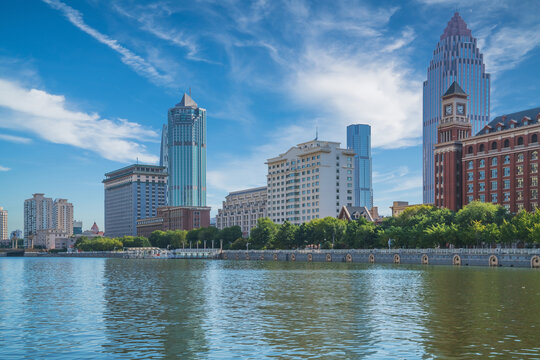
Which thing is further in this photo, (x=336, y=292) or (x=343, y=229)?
(x=343, y=229)

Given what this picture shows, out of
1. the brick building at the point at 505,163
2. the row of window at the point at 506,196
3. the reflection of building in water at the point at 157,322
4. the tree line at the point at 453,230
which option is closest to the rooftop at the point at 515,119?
the brick building at the point at 505,163

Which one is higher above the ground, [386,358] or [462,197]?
[462,197]

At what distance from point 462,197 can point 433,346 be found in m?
173

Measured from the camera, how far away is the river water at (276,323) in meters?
35.3

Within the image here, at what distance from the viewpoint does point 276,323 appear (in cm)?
4531

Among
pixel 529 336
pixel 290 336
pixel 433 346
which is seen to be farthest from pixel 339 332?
pixel 529 336

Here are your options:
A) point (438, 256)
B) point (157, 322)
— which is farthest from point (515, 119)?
point (157, 322)

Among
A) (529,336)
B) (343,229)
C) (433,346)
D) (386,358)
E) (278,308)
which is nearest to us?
(386,358)

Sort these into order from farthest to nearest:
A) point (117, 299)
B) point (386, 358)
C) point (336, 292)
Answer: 1. point (336, 292)
2. point (117, 299)
3. point (386, 358)

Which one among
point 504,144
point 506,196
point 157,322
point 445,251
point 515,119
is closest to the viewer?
point 157,322

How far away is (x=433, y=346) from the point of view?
36.2 meters

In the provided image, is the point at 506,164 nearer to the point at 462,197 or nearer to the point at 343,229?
the point at 462,197

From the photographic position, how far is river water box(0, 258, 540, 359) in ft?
116

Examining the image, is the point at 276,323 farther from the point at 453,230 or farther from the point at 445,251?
the point at 453,230
